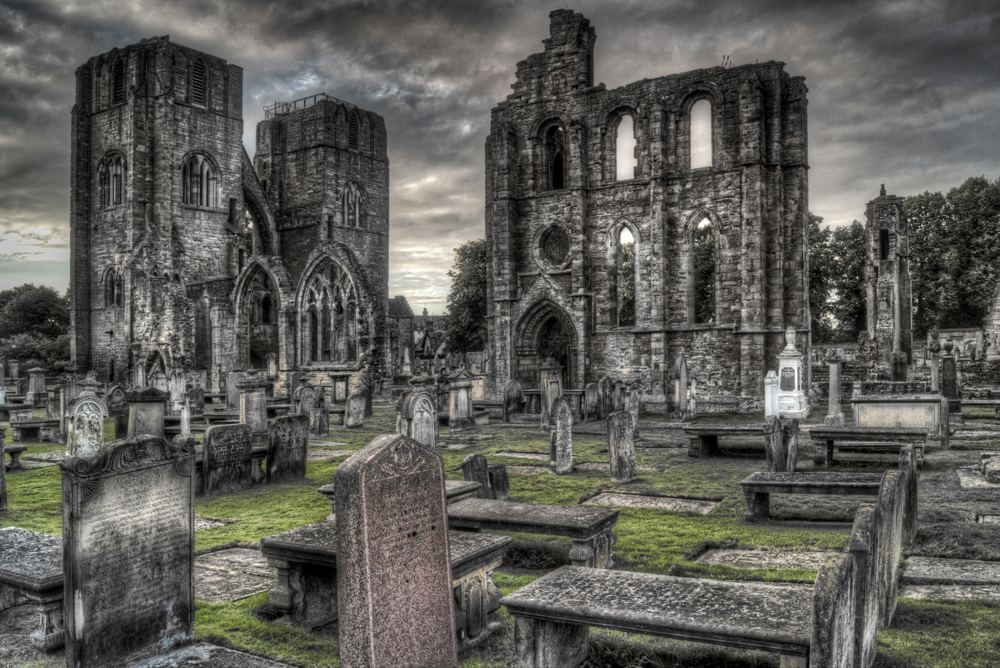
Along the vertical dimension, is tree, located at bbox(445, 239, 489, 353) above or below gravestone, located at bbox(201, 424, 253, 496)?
above

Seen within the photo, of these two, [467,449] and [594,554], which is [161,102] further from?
[594,554]

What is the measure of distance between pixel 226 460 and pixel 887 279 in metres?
30.7

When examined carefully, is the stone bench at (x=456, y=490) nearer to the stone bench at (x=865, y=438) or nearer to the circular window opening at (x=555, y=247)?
the stone bench at (x=865, y=438)

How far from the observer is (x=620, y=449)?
9.85m

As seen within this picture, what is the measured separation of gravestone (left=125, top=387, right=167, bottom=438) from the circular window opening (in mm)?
17277

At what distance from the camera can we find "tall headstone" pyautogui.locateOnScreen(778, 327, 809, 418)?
1769 centimetres

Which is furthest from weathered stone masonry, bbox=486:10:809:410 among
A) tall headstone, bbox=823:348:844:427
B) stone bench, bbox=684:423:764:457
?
stone bench, bbox=684:423:764:457

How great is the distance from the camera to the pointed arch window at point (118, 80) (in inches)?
1395

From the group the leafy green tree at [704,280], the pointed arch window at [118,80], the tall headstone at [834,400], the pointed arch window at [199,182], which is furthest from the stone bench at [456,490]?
the pointed arch window at [118,80]

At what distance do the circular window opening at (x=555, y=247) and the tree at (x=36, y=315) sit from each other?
51.0 m

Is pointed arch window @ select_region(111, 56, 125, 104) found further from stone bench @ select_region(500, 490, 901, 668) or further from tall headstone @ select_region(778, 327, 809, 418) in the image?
stone bench @ select_region(500, 490, 901, 668)

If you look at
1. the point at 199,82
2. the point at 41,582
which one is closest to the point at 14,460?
the point at 41,582

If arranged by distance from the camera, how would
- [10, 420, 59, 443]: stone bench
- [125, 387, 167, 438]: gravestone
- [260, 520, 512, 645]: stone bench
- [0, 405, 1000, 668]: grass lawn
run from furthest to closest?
[10, 420, 59, 443]: stone bench → [125, 387, 167, 438]: gravestone → [260, 520, 512, 645]: stone bench → [0, 405, 1000, 668]: grass lawn

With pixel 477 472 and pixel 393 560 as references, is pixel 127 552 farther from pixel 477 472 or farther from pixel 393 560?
pixel 477 472
